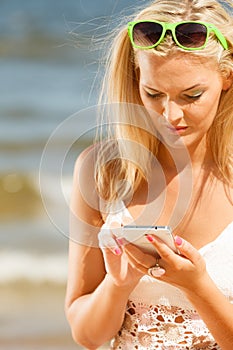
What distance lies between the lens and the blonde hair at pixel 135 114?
2084 millimetres

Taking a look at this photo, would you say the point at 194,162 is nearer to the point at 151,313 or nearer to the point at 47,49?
the point at 151,313

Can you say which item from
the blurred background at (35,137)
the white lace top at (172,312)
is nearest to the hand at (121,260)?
the white lace top at (172,312)

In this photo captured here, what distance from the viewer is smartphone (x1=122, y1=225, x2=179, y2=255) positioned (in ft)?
5.72

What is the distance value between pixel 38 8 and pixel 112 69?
18.9ft

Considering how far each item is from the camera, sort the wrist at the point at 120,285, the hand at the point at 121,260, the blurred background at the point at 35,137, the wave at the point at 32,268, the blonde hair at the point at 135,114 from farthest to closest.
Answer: the wave at the point at 32,268 → the blurred background at the point at 35,137 → the blonde hair at the point at 135,114 → the wrist at the point at 120,285 → the hand at the point at 121,260

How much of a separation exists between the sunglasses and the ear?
0.09m

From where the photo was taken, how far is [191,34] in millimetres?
2014

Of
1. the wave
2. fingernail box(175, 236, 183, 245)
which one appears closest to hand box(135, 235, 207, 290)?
fingernail box(175, 236, 183, 245)

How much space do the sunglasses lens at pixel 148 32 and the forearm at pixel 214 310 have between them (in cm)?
56

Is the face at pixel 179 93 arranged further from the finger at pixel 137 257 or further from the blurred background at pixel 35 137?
the blurred background at pixel 35 137

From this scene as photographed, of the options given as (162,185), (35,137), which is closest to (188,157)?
(162,185)

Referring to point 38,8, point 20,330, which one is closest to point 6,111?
point 38,8

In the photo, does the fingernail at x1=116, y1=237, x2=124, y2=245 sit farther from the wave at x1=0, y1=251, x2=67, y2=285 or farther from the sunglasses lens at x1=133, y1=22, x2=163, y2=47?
the wave at x1=0, y1=251, x2=67, y2=285

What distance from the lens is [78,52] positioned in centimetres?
717
